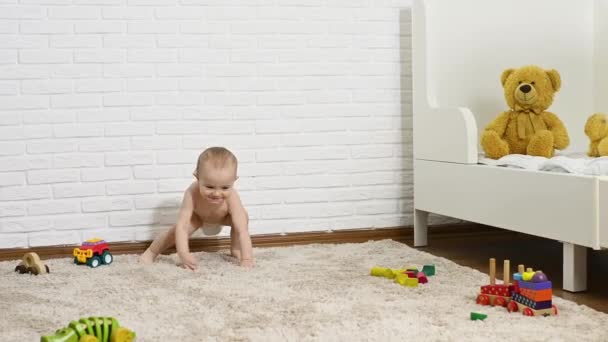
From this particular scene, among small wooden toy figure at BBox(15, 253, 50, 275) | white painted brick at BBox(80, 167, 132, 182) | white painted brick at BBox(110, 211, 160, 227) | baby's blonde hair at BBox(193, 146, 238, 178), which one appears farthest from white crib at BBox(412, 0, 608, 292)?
small wooden toy figure at BBox(15, 253, 50, 275)

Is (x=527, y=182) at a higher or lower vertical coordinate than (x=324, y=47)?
lower

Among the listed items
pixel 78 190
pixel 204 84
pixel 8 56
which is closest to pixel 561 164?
pixel 204 84

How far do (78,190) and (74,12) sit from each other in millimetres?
627

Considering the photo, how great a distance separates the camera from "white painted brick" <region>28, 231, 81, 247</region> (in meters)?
2.68

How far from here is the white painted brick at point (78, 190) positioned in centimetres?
270

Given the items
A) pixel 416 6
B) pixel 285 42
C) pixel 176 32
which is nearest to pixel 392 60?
pixel 416 6

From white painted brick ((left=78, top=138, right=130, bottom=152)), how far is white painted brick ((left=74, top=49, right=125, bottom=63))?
28cm

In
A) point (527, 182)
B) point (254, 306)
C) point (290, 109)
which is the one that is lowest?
point (254, 306)

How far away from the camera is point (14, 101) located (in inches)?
104

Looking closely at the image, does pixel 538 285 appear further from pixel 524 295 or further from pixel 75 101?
pixel 75 101

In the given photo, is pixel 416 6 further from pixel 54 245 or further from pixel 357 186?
pixel 54 245

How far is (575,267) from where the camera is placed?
2064 millimetres

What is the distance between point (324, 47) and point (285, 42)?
15 cm

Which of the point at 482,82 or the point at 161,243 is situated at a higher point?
the point at 482,82
